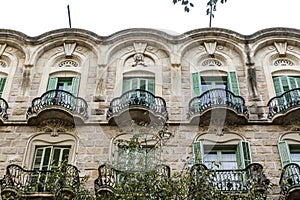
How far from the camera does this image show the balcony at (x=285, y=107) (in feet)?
50.4

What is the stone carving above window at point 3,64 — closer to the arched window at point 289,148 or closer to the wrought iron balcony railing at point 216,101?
the wrought iron balcony railing at point 216,101

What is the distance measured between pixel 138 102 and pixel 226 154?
307 cm

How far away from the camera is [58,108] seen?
15438mm

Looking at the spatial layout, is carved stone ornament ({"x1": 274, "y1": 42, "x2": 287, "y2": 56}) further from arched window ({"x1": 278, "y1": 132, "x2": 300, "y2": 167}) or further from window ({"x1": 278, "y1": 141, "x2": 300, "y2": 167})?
window ({"x1": 278, "y1": 141, "x2": 300, "y2": 167})

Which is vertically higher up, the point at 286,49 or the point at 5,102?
the point at 286,49

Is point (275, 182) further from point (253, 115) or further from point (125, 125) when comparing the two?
point (125, 125)

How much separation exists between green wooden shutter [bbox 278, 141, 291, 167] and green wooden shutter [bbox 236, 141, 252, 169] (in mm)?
894

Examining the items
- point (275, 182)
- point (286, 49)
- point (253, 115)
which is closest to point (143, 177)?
point (275, 182)

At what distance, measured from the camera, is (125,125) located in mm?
15570

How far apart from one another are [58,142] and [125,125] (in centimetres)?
208

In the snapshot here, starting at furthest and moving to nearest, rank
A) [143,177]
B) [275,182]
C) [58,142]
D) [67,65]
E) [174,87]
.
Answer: [67,65] < [174,87] < [58,142] < [275,182] < [143,177]

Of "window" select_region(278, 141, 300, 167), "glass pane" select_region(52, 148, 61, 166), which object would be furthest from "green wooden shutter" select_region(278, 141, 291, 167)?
"glass pane" select_region(52, 148, 61, 166)

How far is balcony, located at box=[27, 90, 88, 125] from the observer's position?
50.8 feet

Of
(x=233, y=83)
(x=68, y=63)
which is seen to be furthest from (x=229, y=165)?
(x=68, y=63)
